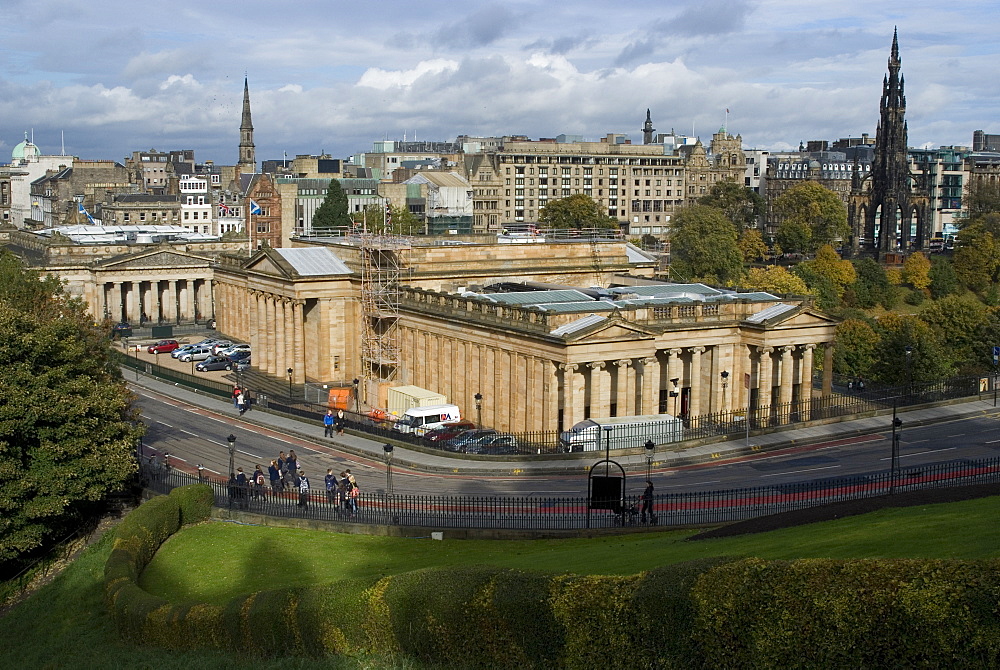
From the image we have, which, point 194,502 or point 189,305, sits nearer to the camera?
point 194,502

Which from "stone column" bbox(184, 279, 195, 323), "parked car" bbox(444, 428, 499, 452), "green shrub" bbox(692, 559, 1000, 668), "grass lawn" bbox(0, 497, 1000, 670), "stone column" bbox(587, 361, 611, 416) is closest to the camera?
"green shrub" bbox(692, 559, 1000, 668)

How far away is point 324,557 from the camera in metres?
42.8

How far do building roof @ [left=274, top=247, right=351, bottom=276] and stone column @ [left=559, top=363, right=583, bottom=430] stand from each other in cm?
3115

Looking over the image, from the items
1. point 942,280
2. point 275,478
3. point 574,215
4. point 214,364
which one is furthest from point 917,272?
point 275,478

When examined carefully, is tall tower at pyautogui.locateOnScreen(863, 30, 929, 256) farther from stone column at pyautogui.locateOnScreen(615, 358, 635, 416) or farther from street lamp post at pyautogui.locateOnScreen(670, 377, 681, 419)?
stone column at pyautogui.locateOnScreen(615, 358, 635, 416)

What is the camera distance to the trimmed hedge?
68.7 ft

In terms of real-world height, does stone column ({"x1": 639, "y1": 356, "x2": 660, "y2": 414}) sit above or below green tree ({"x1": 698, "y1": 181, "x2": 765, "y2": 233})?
below

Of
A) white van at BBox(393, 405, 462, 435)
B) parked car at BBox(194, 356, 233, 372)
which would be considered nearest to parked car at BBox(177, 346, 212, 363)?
parked car at BBox(194, 356, 233, 372)

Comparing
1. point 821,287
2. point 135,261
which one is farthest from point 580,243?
point 135,261

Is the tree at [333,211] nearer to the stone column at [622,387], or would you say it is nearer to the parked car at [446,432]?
the parked car at [446,432]

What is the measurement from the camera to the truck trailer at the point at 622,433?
63.3 meters

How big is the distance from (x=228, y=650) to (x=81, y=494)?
21477 mm

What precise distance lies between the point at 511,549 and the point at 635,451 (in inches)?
850

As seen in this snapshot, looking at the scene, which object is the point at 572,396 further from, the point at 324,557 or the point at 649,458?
the point at 324,557
